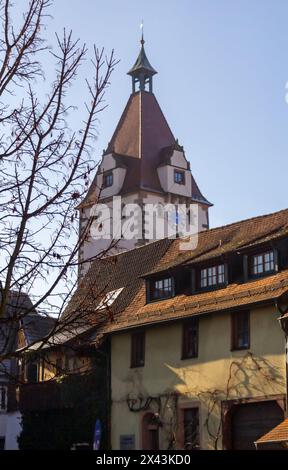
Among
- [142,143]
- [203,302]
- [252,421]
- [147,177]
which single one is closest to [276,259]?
[203,302]

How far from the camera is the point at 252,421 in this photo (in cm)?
2273

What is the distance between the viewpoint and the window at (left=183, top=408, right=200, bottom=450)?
2430cm

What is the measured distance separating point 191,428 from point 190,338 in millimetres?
2740

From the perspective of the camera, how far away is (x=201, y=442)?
2400cm

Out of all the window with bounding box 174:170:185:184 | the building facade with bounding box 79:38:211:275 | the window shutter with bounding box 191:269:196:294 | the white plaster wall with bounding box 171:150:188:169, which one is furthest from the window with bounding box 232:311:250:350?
the window with bounding box 174:170:185:184

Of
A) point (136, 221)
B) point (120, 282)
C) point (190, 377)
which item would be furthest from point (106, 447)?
point (136, 221)

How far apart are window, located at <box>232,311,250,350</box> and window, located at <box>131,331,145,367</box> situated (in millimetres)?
4358

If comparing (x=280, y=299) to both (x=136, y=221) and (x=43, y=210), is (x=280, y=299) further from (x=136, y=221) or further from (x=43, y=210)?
(x=136, y=221)

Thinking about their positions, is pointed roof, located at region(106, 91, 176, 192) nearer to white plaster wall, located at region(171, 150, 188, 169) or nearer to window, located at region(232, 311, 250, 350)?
white plaster wall, located at region(171, 150, 188, 169)

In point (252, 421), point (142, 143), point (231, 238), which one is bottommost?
point (252, 421)

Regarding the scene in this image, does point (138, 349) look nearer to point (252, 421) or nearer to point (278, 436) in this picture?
point (252, 421)

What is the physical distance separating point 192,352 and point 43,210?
719 inches

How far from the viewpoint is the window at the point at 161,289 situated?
1078 inches

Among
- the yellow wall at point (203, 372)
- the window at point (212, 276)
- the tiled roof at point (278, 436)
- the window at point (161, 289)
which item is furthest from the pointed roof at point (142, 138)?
the tiled roof at point (278, 436)
